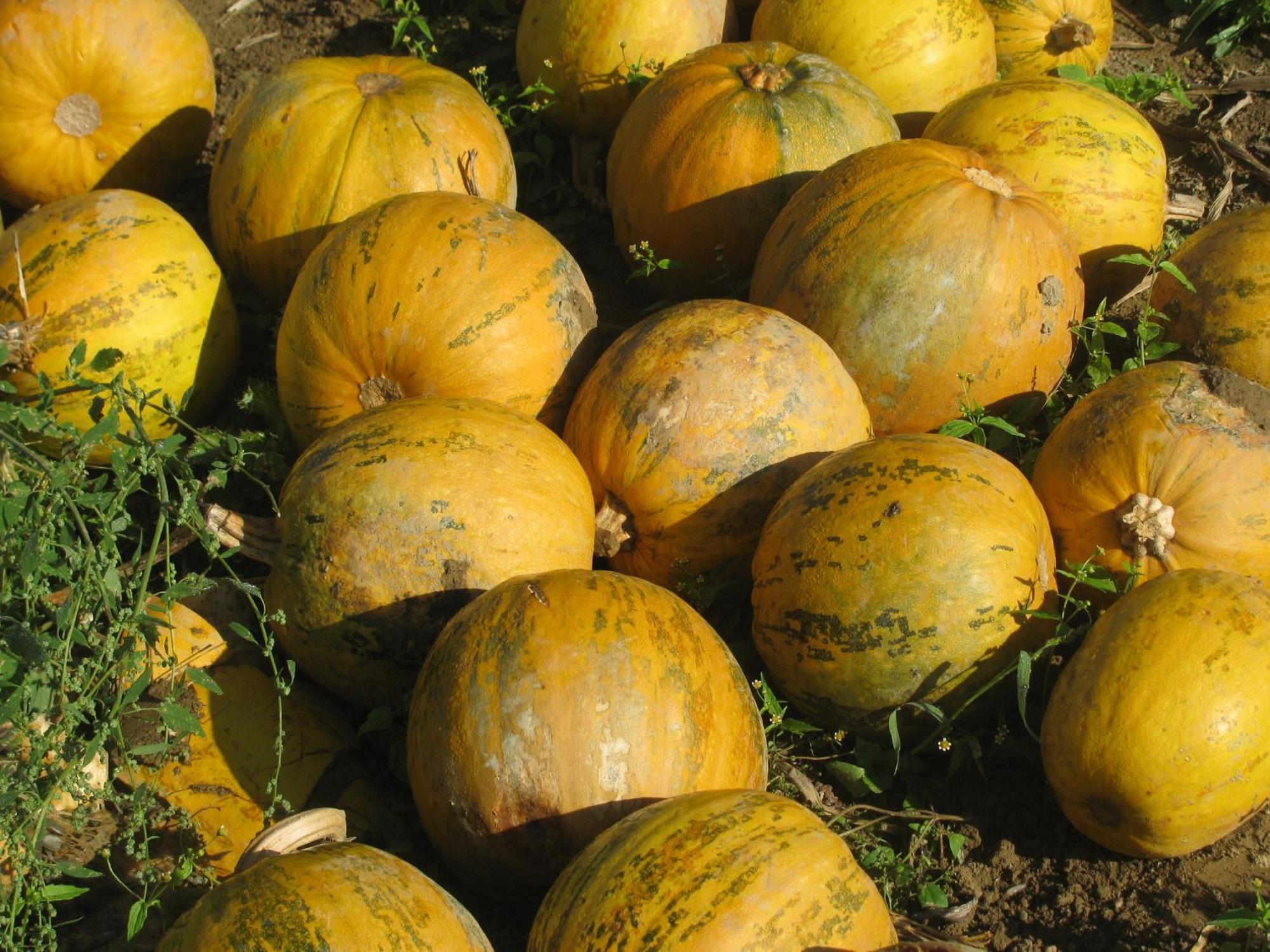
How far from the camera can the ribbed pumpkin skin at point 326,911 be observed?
2396mm

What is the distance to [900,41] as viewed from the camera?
5.09 m

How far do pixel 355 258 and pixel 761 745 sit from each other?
200 cm

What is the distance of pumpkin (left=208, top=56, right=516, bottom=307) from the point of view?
4.58 m

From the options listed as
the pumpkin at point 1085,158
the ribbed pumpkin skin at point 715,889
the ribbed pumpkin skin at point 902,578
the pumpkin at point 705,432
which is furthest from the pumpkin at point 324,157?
the ribbed pumpkin skin at point 715,889

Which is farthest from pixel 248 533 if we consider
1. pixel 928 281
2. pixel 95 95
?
pixel 95 95

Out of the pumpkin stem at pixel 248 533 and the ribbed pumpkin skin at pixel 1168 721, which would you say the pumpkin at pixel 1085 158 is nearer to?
the ribbed pumpkin skin at pixel 1168 721

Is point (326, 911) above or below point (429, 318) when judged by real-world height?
below

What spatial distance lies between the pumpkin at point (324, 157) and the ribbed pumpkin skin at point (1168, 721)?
2.86 metres

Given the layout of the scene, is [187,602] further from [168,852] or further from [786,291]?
[786,291]

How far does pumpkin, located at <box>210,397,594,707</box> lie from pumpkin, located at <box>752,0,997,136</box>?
8.46 feet

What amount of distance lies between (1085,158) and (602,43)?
209cm

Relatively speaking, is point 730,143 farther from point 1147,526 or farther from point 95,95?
point 95,95

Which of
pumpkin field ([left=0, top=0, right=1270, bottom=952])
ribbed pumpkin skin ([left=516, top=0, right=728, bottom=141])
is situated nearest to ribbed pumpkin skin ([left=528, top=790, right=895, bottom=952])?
pumpkin field ([left=0, top=0, right=1270, bottom=952])

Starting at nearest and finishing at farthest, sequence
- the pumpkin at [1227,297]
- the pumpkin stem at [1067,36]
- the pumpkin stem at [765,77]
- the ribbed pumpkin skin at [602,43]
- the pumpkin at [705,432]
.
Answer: the pumpkin at [705,432]
the pumpkin at [1227,297]
the pumpkin stem at [765,77]
the ribbed pumpkin skin at [602,43]
the pumpkin stem at [1067,36]
